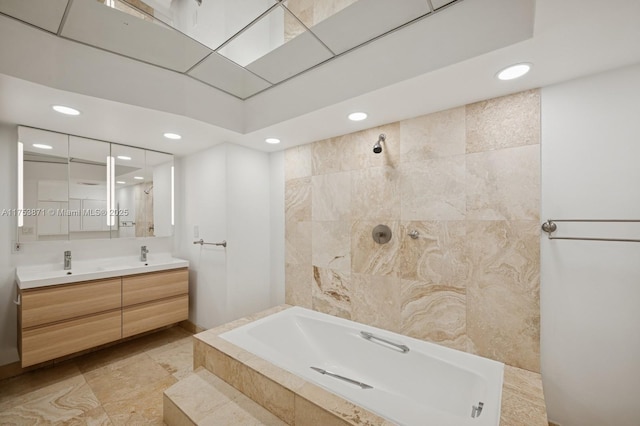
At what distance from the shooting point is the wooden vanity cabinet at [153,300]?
2398 millimetres

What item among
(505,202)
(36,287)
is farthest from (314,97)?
(36,287)

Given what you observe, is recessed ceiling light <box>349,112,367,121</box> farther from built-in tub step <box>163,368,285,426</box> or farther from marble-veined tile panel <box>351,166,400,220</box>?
built-in tub step <box>163,368,285,426</box>

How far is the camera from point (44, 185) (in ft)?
7.43

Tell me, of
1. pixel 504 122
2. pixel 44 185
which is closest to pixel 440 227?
pixel 504 122

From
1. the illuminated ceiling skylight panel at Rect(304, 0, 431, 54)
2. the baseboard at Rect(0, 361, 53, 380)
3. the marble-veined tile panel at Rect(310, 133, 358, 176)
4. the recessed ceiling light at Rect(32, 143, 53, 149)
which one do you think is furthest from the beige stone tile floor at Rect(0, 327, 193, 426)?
the illuminated ceiling skylight panel at Rect(304, 0, 431, 54)

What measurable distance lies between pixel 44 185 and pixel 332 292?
281cm

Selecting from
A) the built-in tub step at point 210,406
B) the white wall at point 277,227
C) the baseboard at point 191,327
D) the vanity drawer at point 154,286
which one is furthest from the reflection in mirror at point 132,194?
the built-in tub step at point 210,406

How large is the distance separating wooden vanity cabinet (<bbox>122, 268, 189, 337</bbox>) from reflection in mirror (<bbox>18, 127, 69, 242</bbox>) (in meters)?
0.79

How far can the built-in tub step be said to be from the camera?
1.38 m

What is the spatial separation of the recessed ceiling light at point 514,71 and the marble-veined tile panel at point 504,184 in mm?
431

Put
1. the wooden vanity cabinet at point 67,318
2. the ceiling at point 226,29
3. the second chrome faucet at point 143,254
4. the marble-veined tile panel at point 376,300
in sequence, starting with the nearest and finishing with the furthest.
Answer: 1. the ceiling at point 226,29
2. the wooden vanity cabinet at point 67,318
3. the marble-veined tile panel at point 376,300
4. the second chrome faucet at point 143,254

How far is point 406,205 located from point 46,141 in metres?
3.20

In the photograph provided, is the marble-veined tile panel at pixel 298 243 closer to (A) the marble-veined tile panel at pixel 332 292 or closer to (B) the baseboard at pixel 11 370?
(A) the marble-veined tile panel at pixel 332 292

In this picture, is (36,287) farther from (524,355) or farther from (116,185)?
(524,355)
